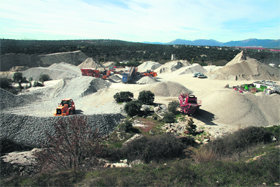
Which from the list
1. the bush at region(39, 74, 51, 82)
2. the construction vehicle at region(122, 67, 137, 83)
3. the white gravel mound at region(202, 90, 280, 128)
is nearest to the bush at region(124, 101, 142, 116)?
the white gravel mound at region(202, 90, 280, 128)

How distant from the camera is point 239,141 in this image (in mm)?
12000

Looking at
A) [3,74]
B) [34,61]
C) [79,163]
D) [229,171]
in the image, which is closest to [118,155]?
[79,163]

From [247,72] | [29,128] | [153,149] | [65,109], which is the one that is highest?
[247,72]

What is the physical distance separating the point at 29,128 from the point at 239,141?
14869 mm

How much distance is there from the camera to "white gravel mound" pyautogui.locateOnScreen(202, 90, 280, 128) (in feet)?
58.5

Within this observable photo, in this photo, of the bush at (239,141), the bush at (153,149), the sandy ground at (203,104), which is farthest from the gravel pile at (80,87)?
the bush at (239,141)

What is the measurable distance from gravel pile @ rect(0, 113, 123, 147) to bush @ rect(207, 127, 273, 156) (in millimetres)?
8305

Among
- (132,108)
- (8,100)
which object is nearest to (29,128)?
(132,108)

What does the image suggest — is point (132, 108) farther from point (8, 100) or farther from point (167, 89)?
point (8, 100)

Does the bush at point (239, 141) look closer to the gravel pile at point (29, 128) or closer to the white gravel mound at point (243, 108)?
the white gravel mound at point (243, 108)

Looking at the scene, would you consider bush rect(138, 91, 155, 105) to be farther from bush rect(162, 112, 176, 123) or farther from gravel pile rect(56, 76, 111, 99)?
gravel pile rect(56, 76, 111, 99)

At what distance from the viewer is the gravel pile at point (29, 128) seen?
44.0 ft

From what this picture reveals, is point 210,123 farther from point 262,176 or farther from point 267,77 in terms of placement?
point 267,77

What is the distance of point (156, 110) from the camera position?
1984 centimetres
